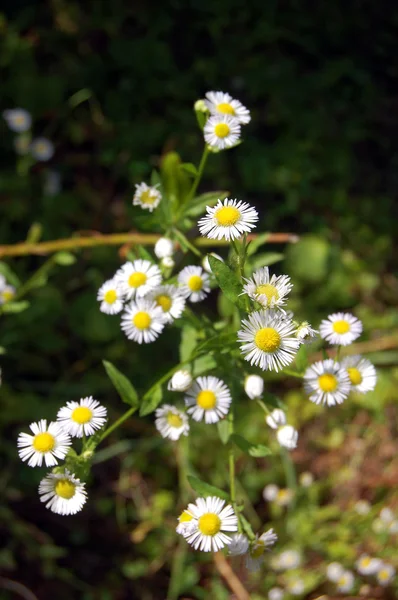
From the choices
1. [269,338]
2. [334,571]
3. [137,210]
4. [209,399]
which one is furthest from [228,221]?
[334,571]

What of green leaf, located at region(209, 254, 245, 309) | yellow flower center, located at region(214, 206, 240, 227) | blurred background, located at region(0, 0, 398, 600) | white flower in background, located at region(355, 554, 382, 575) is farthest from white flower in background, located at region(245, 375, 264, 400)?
white flower in background, located at region(355, 554, 382, 575)

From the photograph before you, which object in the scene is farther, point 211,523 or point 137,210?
point 137,210

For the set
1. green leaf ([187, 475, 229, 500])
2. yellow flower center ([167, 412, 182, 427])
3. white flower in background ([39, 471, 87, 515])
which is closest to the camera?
white flower in background ([39, 471, 87, 515])

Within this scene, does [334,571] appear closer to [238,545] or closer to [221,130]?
[238,545]

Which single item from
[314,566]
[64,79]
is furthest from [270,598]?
[64,79]

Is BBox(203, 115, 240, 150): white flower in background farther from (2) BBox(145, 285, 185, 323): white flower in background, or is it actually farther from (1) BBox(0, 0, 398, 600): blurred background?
(1) BBox(0, 0, 398, 600): blurred background

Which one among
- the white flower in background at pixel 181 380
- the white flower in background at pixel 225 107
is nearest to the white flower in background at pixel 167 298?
the white flower in background at pixel 181 380

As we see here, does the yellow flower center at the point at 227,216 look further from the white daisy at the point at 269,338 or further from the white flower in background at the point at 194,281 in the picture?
the white flower in background at the point at 194,281
